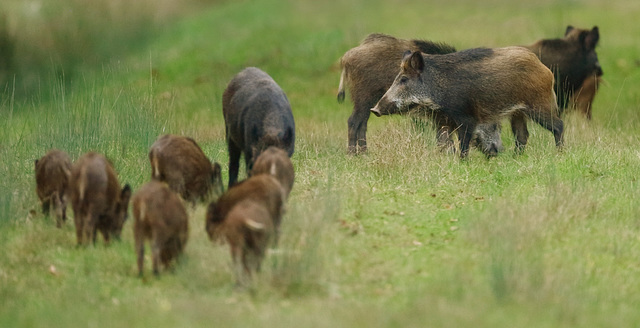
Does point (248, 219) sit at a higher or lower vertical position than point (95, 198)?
higher

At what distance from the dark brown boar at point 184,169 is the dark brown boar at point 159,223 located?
111 centimetres

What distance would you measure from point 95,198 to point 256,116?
1.71 m

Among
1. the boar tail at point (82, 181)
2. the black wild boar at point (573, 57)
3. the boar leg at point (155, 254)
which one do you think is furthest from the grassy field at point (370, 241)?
the black wild boar at point (573, 57)

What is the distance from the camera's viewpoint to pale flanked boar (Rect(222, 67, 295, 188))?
7.61 m

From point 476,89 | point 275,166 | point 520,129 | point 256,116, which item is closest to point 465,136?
point 476,89

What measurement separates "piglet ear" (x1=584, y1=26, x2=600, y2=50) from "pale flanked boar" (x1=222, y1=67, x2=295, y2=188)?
20.6 feet

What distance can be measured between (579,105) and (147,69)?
7840 millimetres

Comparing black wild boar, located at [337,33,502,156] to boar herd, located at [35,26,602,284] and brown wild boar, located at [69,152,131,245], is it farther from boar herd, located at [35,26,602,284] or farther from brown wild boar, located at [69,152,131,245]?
brown wild boar, located at [69,152,131,245]

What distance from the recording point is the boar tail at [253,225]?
5.77 meters

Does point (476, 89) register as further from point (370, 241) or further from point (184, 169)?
point (184, 169)

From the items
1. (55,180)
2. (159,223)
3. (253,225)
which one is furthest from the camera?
(55,180)

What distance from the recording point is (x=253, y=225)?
5.77m

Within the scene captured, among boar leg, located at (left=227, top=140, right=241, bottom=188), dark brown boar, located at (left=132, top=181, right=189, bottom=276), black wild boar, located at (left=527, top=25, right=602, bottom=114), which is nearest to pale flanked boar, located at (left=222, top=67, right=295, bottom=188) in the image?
boar leg, located at (left=227, top=140, right=241, bottom=188)

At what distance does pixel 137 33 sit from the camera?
1788 cm
